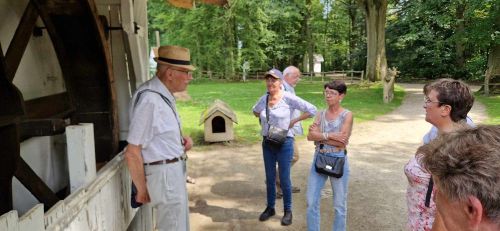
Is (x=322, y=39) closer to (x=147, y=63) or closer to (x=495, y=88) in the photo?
(x=495, y=88)

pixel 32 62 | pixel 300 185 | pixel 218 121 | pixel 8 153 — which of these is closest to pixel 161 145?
pixel 8 153

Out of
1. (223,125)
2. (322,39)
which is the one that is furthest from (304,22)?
(223,125)

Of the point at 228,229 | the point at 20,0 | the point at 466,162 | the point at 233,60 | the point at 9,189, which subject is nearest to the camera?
the point at 466,162

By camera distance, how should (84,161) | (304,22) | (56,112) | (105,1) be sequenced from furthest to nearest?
(304,22)
(105,1)
(56,112)
(84,161)

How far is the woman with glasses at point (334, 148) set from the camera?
402cm

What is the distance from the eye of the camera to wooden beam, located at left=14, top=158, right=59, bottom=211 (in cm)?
276

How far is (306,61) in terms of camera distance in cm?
4269

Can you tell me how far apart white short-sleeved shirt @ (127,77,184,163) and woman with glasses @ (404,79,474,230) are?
166 centimetres

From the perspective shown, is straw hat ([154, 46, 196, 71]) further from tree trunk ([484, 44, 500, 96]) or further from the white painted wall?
tree trunk ([484, 44, 500, 96])

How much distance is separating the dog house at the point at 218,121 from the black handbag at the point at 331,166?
215 inches

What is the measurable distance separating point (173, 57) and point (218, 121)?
6597 millimetres

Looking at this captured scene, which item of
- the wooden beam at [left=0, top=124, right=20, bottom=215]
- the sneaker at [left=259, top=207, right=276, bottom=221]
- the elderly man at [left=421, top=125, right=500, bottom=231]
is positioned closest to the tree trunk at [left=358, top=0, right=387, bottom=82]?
the sneaker at [left=259, top=207, right=276, bottom=221]

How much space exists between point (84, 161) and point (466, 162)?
7.44 feet

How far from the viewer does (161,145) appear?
309 cm
